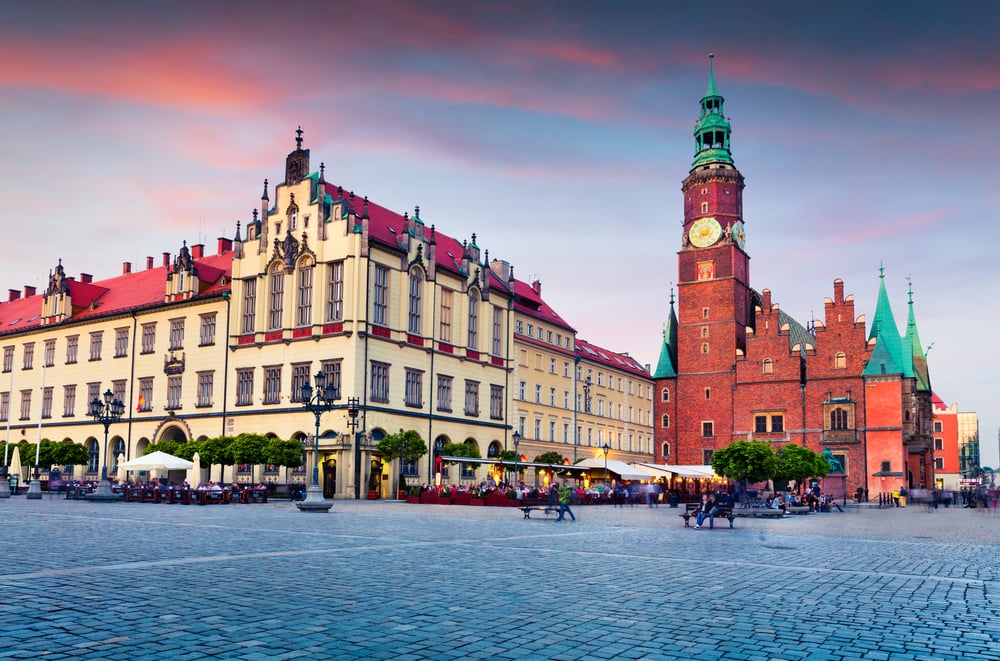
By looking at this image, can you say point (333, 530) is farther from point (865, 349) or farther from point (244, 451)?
point (865, 349)

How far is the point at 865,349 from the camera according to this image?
262ft

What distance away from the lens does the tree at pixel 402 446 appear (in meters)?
50.8

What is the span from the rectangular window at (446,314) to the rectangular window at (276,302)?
1039 cm

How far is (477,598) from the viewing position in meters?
11.0

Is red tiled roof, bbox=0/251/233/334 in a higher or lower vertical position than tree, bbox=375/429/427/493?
higher

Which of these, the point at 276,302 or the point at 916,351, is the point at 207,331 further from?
the point at 916,351

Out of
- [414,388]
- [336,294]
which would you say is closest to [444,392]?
[414,388]

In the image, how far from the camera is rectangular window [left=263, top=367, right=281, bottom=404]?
5584cm

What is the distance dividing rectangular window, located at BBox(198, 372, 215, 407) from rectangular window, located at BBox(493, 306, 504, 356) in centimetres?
1972

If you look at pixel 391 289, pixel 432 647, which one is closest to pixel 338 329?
pixel 391 289

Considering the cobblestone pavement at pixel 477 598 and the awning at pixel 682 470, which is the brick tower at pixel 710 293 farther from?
the cobblestone pavement at pixel 477 598

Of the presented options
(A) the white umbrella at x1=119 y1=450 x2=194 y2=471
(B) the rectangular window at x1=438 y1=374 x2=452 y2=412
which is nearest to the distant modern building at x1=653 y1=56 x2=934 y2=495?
(B) the rectangular window at x1=438 y1=374 x2=452 y2=412

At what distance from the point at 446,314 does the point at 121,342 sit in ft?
83.7

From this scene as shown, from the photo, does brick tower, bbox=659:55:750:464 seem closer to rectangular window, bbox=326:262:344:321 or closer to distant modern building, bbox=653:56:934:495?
distant modern building, bbox=653:56:934:495
